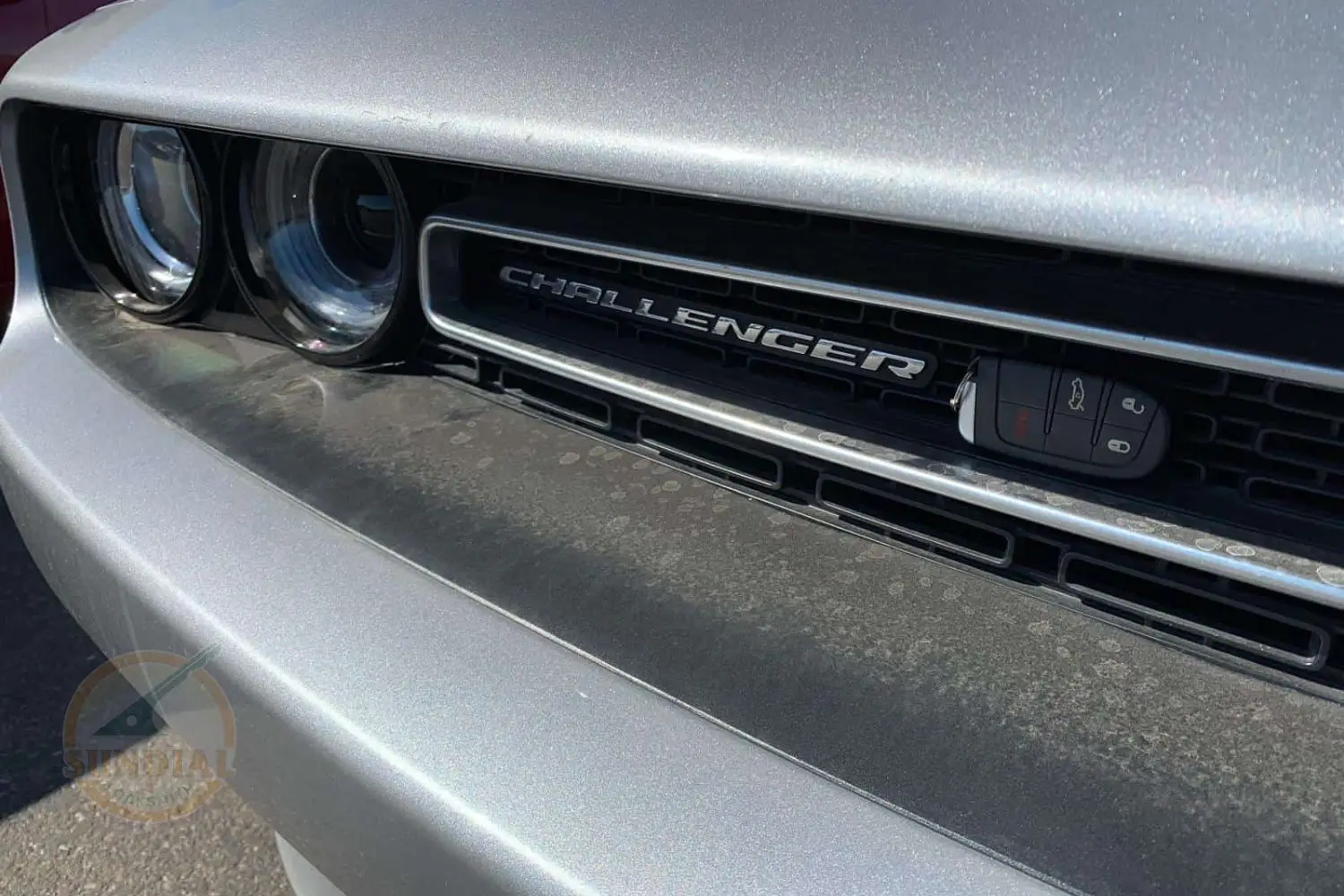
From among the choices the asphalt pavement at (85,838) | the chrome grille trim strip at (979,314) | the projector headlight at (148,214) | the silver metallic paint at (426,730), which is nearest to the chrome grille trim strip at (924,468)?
the chrome grille trim strip at (979,314)

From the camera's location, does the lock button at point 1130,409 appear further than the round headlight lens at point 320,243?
No

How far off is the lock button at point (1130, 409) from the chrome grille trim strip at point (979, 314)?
8 cm

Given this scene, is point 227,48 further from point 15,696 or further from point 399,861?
point 15,696

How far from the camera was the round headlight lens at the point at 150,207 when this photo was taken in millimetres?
1501

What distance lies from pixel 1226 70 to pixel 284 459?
928 mm

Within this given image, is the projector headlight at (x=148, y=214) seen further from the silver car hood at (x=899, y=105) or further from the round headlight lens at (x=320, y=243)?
the silver car hood at (x=899, y=105)

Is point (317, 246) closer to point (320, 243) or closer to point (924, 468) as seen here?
point (320, 243)

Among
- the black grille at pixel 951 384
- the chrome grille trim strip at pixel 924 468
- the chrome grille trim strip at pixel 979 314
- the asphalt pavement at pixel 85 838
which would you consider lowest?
the asphalt pavement at pixel 85 838

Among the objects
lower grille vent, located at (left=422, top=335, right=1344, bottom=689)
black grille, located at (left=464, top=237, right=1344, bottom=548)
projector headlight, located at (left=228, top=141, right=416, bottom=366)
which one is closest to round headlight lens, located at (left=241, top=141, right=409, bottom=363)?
projector headlight, located at (left=228, top=141, right=416, bottom=366)

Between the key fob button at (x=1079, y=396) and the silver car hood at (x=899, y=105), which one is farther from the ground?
the silver car hood at (x=899, y=105)

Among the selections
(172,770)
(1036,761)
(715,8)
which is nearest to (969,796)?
(1036,761)

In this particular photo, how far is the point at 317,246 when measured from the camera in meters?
1.44

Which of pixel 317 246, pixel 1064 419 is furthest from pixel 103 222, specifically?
pixel 1064 419

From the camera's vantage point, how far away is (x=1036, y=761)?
0.74 m
